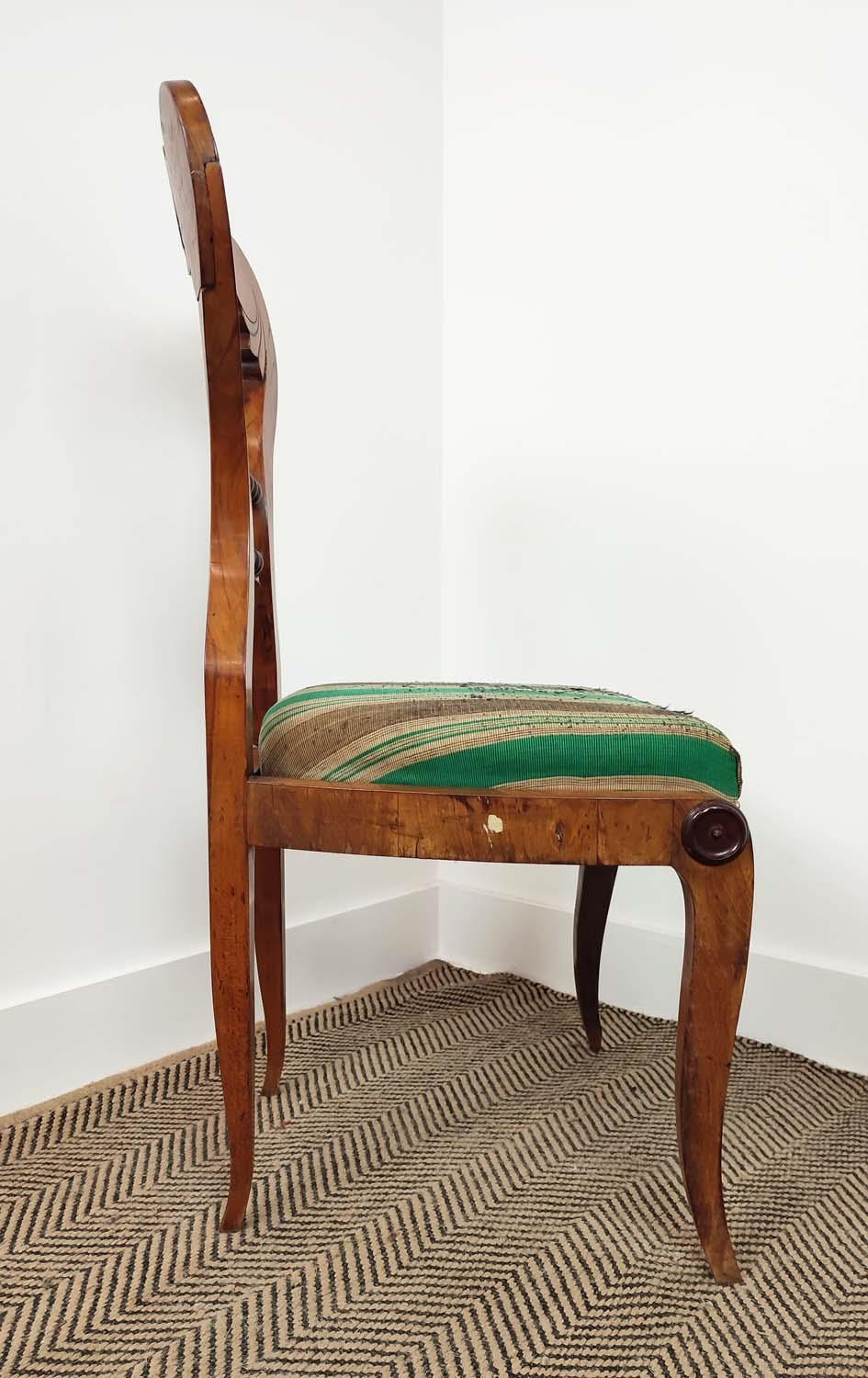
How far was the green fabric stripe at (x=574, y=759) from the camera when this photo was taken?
812mm

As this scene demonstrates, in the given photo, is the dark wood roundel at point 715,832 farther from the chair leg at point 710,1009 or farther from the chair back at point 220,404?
the chair back at point 220,404

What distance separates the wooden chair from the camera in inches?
31.9

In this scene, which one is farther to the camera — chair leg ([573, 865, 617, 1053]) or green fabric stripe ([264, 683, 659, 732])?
chair leg ([573, 865, 617, 1053])

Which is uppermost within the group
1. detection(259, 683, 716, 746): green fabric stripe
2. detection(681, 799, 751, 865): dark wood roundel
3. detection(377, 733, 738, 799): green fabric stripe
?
detection(259, 683, 716, 746): green fabric stripe

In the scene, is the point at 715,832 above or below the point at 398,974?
above

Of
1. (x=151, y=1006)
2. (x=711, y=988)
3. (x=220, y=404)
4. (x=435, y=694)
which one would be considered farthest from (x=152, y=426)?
(x=711, y=988)

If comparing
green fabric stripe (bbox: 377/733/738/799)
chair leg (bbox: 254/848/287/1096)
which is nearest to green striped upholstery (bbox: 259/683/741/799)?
green fabric stripe (bbox: 377/733/738/799)

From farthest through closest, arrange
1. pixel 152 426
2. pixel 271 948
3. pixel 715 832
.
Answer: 1. pixel 152 426
2. pixel 271 948
3. pixel 715 832

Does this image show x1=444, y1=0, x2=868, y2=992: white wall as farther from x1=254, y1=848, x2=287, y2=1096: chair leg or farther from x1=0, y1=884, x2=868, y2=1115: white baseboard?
x1=254, y1=848, x2=287, y2=1096: chair leg

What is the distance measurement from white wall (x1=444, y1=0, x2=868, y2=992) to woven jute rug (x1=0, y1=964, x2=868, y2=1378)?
33 cm

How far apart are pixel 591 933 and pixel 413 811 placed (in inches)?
20.8

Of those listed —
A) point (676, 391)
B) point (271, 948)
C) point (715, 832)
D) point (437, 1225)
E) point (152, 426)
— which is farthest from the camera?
point (676, 391)

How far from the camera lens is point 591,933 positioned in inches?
50.0

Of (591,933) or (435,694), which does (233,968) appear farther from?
(591,933)
